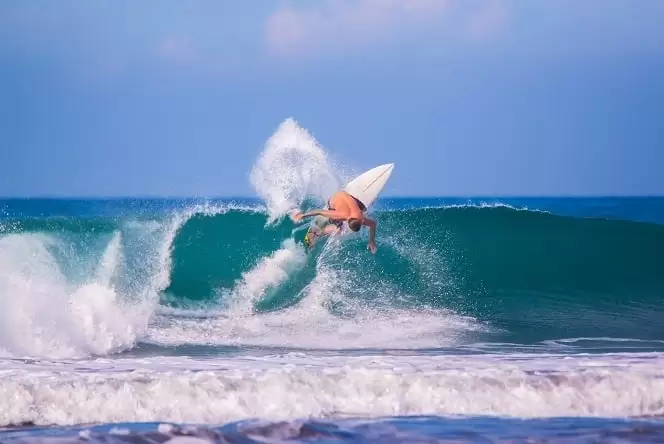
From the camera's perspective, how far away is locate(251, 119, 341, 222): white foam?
41.2ft

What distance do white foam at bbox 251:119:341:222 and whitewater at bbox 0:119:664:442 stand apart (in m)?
0.02

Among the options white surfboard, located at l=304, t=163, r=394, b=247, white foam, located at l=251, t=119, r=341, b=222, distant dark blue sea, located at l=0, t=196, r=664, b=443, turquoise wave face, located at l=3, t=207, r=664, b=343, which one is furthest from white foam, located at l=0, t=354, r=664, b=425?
white foam, located at l=251, t=119, r=341, b=222

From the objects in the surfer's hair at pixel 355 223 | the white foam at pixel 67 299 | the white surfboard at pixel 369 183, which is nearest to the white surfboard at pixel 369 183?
the white surfboard at pixel 369 183

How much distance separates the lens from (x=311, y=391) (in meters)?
6.23

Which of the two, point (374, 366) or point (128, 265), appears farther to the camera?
point (128, 265)

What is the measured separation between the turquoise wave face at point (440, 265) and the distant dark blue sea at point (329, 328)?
4 centimetres

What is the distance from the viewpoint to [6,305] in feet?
27.8

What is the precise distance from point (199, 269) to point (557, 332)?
544 centimetres

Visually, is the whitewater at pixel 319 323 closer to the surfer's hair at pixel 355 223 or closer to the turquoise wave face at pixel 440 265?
the turquoise wave face at pixel 440 265

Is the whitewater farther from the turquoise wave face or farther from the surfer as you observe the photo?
the surfer

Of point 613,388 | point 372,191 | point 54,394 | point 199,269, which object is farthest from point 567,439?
point 199,269

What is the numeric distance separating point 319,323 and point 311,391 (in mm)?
4008

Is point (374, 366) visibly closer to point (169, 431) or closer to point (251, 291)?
point (169, 431)

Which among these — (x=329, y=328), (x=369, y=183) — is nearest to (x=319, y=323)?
(x=329, y=328)
